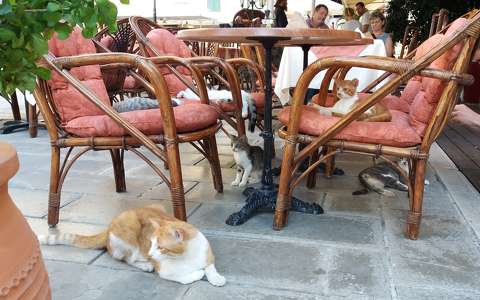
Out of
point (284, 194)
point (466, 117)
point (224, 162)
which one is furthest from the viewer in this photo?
point (466, 117)

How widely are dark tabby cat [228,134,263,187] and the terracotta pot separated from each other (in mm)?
1850

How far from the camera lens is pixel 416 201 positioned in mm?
1852

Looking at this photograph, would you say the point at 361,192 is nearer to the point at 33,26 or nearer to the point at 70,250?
the point at 70,250

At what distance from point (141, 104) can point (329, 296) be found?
148 centimetres

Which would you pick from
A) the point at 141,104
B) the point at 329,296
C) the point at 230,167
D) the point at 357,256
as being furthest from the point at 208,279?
the point at 230,167

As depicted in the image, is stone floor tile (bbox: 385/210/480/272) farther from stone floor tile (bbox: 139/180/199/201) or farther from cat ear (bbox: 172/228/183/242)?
stone floor tile (bbox: 139/180/199/201)

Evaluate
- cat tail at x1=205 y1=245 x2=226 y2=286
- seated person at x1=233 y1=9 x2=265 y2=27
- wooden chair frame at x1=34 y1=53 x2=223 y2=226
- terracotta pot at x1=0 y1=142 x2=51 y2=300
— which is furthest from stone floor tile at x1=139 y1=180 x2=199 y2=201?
seated person at x1=233 y1=9 x2=265 y2=27

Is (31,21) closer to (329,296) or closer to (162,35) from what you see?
(329,296)

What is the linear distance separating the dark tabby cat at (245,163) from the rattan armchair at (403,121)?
0.76m

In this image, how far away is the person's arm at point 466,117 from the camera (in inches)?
187

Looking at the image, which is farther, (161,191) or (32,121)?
(32,121)

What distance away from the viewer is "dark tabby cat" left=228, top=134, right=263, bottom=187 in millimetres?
2760

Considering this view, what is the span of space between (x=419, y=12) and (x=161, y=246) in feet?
21.8

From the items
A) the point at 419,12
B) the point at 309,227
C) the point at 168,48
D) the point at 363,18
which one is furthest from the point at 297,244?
the point at 363,18
